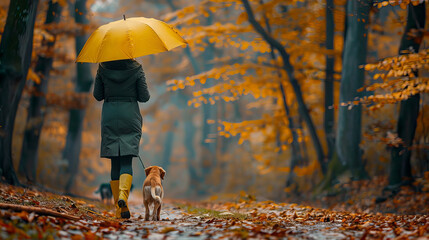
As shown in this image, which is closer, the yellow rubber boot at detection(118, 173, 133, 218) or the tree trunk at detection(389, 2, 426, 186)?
the yellow rubber boot at detection(118, 173, 133, 218)

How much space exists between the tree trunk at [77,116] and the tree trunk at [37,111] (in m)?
1.52

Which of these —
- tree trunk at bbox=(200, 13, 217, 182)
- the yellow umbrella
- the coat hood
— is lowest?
tree trunk at bbox=(200, 13, 217, 182)

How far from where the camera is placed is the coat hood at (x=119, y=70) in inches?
235

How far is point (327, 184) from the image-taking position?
1148cm

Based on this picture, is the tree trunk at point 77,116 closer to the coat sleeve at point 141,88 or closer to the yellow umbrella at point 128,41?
the yellow umbrella at point 128,41

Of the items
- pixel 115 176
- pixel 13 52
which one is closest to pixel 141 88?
pixel 115 176

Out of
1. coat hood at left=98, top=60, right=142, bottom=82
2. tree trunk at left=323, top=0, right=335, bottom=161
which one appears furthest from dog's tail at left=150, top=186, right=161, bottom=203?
tree trunk at left=323, top=0, right=335, bottom=161

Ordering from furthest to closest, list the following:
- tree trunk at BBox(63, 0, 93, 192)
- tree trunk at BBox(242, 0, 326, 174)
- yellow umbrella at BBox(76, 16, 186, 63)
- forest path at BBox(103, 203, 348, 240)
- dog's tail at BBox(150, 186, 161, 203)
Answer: tree trunk at BBox(63, 0, 93, 192) → tree trunk at BBox(242, 0, 326, 174) → yellow umbrella at BBox(76, 16, 186, 63) → dog's tail at BBox(150, 186, 161, 203) → forest path at BBox(103, 203, 348, 240)

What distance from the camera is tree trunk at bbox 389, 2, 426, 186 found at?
28.8 ft

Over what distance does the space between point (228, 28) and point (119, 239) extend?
26.7ft

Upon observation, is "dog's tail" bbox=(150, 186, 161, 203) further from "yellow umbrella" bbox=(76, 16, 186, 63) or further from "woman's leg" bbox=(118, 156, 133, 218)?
"yellow umbrella" bbox=(76, 16, 186, 63)

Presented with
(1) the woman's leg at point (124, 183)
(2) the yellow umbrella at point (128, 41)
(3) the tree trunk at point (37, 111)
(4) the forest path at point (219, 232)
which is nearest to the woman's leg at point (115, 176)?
(1) the woman's leg at point (124, 183)

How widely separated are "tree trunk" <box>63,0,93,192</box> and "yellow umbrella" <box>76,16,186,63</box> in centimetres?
721

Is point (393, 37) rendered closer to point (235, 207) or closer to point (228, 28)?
point (228, 28)
